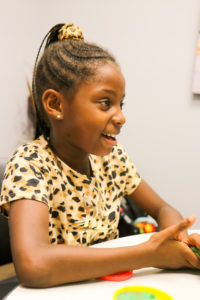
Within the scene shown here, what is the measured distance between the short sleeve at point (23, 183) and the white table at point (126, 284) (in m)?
0.19

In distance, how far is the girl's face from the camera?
853 mm

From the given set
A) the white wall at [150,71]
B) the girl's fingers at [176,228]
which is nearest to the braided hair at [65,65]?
the girl's fingers at [176,228]

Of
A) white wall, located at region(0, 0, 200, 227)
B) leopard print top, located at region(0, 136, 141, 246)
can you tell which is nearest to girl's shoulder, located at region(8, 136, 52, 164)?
leopard print top, located at region(0, 136, 141, 246)

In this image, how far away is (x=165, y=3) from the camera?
1977mm

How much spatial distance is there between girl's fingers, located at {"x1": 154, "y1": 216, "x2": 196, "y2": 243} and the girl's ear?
0.41 meters

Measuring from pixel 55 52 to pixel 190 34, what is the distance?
127 centimetres

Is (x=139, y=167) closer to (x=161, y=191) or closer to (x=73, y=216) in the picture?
(x=161, y=191)

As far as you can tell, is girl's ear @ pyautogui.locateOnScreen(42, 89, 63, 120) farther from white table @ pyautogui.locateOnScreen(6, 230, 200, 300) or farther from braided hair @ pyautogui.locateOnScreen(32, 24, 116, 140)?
white table @ pyautogui.locateOnScreen(6, 230, 200, 300)

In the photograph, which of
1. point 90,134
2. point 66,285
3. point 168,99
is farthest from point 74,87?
point 168,99

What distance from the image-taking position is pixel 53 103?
2.98 feet

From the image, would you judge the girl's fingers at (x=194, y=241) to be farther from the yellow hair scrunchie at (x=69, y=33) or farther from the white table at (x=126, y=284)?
the yellow hair scrunchie at (x=69, y=33)

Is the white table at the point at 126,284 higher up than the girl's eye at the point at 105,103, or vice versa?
the girl's eye at the point at 105,103

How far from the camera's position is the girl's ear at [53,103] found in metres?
0.90

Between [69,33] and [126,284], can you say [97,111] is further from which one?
[126,284]
